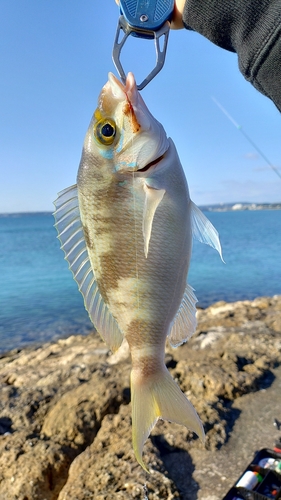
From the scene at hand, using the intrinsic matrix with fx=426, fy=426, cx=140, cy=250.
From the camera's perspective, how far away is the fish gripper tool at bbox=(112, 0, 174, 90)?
211 centimetres

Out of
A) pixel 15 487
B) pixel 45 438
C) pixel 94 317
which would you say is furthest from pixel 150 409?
pixel 45 438

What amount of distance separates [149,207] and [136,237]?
0.58 ft

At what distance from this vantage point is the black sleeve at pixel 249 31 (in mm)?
1991

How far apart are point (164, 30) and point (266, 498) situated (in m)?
4.33

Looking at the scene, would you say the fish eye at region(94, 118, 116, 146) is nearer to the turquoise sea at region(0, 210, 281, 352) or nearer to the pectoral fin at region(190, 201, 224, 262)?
the pectoral fin at region(190, 201, 224, 262)

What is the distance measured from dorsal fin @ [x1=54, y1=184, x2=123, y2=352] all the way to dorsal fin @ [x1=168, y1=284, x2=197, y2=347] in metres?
0.29

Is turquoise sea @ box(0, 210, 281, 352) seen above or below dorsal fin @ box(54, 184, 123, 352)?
below

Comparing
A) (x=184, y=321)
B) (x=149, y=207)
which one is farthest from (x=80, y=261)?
(x=184, y=321)

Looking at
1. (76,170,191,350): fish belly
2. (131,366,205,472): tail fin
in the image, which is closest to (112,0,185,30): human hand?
(76,170,191,350): fish belly

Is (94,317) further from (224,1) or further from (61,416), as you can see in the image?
(61,416)

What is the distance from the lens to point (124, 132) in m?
1.99

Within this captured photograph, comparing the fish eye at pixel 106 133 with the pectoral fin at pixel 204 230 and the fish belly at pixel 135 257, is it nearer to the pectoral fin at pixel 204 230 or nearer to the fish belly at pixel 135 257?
the fish belly at pixel 135 257

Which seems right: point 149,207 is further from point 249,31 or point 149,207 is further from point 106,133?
point 249,31

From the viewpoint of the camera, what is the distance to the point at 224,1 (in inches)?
82.1
